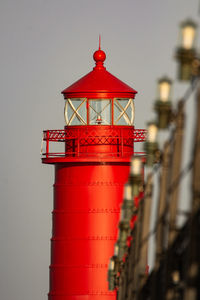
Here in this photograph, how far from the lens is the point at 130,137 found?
32844mm

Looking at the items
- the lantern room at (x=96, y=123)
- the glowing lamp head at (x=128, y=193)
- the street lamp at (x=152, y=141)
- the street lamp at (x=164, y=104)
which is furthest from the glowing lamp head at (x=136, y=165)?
the lantern room at (x=96, y=123)

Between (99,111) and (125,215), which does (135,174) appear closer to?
(125,215)

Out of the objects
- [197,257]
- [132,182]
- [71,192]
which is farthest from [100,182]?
[197,257]

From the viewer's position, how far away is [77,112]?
107ft

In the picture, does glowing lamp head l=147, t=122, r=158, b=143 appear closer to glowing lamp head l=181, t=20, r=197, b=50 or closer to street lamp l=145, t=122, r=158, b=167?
street lamp l=145, t=122, r=158, b=167

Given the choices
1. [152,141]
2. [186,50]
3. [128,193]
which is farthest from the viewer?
[128,193]

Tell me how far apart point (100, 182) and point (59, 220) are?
145 cm

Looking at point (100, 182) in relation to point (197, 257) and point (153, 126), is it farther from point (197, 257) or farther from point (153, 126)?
point (197, 257)

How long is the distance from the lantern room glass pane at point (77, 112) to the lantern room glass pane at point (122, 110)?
2.65ft

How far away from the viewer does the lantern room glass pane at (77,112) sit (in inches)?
1282

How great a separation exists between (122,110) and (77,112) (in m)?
1.16

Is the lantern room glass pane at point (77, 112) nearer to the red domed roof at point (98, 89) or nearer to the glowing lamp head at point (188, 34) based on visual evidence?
the red domed roof at point (98, 89)

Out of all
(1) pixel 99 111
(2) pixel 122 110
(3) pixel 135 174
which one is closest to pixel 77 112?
(1) pixel 99 111

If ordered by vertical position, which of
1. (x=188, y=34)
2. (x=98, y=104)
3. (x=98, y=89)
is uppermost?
(x=98, y=89)
